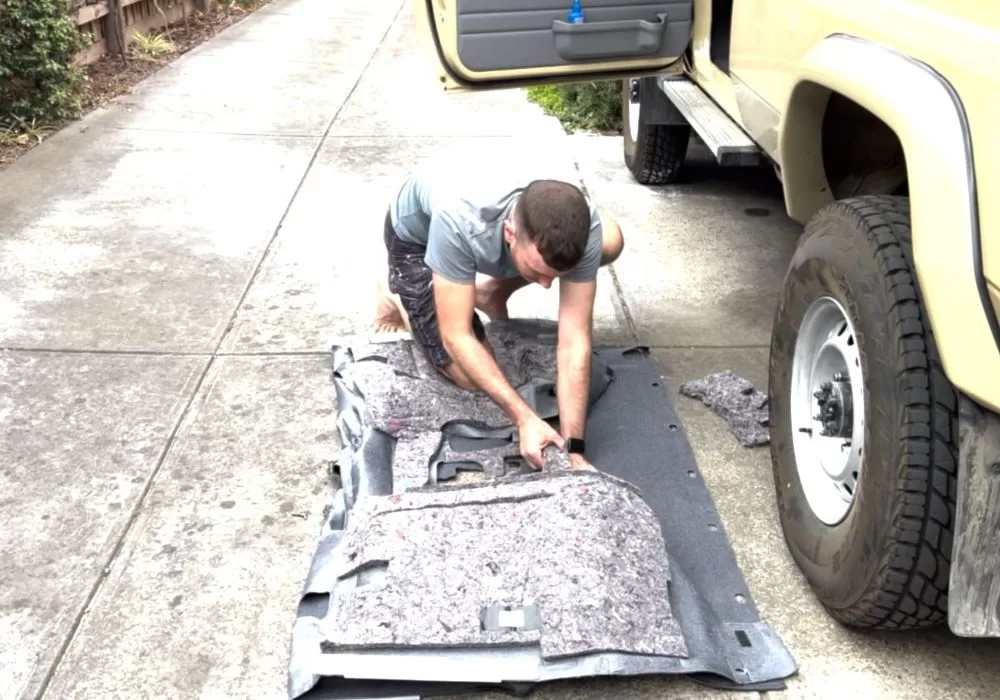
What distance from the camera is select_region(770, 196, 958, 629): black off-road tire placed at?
2.17 meters

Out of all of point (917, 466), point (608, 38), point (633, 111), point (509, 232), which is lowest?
point (633, 111)

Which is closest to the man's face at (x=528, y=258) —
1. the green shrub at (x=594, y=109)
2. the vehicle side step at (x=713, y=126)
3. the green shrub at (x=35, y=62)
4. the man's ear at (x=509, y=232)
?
the man's ear at (x=509, y=232)

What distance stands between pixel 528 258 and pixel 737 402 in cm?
121

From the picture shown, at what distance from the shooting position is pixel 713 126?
4.05 m

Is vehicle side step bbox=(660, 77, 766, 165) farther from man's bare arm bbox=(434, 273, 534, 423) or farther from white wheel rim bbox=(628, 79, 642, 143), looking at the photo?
man's bare arm bbox=(434, 273, 534, 423)

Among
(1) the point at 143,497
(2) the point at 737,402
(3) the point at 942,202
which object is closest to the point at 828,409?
(3) the point at 942,202

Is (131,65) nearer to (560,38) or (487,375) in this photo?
(560,38)

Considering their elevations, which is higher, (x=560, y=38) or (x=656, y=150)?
(x=560, y=38)

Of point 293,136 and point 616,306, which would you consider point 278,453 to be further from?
point 293,136

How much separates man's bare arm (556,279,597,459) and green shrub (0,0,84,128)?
5293 mm

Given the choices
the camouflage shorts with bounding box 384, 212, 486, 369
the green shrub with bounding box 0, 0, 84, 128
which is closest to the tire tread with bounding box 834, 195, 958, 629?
the camouflage shorts with bounding box 384, 212, 486, 369

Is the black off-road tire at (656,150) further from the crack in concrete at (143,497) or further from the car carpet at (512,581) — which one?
the car carpet at (512,581)

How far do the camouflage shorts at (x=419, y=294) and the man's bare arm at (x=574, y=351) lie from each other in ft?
1.64

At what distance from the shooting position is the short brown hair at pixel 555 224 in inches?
107
